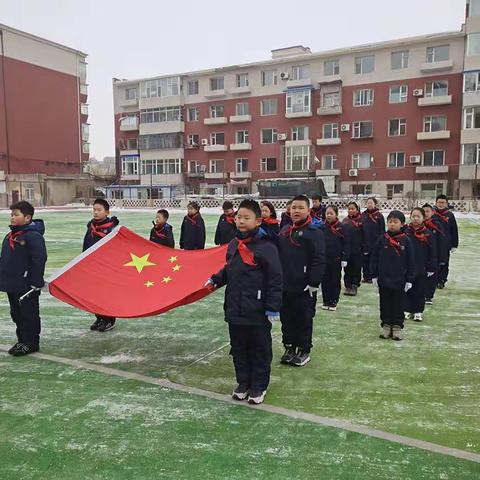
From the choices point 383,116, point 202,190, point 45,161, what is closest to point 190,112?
point 202,190

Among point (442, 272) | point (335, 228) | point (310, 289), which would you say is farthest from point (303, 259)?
point (442, 272)

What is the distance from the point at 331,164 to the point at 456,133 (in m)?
10.8

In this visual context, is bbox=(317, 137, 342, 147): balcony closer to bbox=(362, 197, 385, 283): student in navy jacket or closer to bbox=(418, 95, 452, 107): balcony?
bbox=(418, 95, 452, 107): balcony

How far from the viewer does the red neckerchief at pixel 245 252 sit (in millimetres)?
4258

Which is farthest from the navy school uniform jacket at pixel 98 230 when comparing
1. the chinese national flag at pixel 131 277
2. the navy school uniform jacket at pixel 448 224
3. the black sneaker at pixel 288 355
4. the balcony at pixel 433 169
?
the balcony at pixel 433 169

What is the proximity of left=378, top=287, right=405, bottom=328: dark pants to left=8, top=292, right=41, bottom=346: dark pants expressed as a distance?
4040 millimetres

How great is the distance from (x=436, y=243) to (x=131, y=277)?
Answer: 4.72 metres

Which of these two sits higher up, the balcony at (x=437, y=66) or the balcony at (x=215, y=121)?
the balcony at (x=437, y=66)

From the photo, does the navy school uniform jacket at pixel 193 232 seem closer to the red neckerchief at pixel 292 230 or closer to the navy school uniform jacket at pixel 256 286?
the red neckerchief at pixel 292 230

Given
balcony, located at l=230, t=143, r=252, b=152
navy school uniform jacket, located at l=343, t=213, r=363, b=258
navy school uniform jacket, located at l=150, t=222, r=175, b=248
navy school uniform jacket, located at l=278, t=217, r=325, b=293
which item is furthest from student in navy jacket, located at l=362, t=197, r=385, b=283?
balcony, located at l=230, t=143, r=252, b=152

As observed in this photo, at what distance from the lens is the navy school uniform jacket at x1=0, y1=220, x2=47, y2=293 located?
5.43 m

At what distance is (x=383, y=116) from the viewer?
147 ft

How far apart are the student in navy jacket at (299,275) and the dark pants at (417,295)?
2369 mm

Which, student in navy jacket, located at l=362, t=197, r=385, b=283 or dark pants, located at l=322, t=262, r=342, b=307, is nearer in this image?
dark pants, located at l=322, t=262, r=342, b=307
